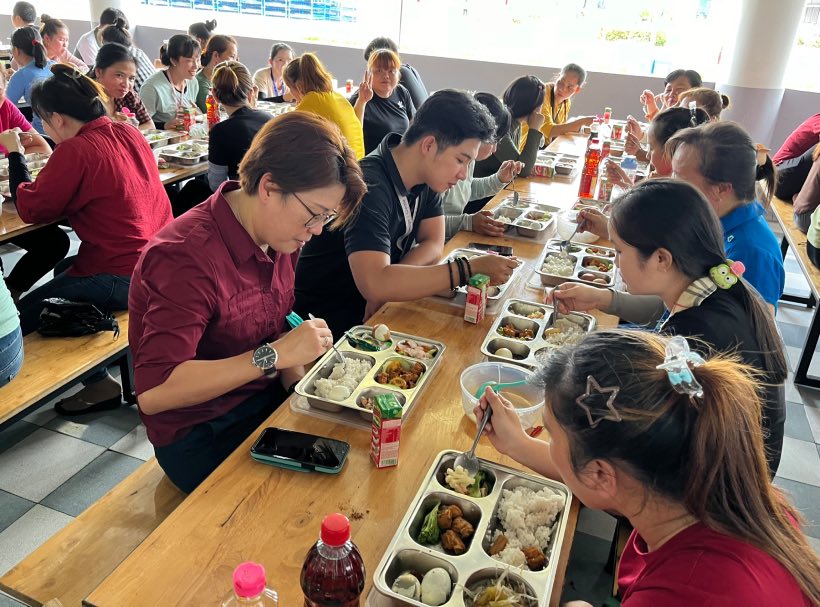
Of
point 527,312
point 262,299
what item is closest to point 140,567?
point 262,299

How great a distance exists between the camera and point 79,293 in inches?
102

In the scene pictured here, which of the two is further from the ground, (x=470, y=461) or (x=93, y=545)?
(x=470, y=461)

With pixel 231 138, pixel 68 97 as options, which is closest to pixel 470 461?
pixel 68 97

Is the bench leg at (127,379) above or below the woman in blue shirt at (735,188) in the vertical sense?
below

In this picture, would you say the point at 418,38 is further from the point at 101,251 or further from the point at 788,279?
the point at 101,251

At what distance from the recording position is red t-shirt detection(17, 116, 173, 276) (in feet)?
8.32

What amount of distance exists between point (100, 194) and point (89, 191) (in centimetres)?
4

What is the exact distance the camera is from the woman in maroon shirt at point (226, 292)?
146cm

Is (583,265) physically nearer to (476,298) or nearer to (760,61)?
(476,298)

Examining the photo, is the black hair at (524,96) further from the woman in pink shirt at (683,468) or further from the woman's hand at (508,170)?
the woman in pink shirt at (683,468)

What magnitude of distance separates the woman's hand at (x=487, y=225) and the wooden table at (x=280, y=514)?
133 centimetres

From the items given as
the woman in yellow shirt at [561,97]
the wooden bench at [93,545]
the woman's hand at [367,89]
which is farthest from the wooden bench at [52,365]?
the woman in yellow shirt at [561,97]

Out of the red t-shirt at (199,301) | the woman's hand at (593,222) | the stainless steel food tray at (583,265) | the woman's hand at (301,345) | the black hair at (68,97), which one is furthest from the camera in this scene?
the woman's hand at (593,222)

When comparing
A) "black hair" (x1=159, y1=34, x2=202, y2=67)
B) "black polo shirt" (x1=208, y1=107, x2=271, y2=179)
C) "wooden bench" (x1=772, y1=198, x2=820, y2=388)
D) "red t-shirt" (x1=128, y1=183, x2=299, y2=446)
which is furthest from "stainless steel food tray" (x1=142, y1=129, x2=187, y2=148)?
"wooden bench" (x1=772, y1=198, x2=820, y2=388)
